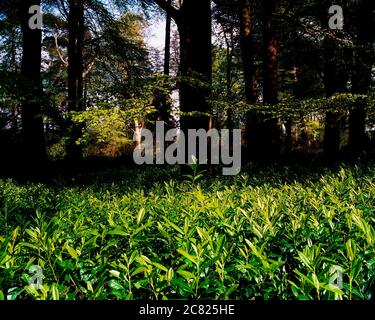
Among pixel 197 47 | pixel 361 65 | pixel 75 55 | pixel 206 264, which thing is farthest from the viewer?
pixel 75 55

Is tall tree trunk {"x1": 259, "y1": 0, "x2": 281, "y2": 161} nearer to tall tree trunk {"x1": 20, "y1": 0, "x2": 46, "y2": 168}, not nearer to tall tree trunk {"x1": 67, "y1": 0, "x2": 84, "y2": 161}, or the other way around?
tall tree trunk {"x1": 20, "y1": 0, "x2": 46, "y2": 168}

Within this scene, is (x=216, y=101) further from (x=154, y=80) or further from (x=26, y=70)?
(x=26, y=70)

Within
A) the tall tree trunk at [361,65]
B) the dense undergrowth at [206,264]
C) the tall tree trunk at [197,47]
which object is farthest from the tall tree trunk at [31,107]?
the tall tree trunk at [361,65]

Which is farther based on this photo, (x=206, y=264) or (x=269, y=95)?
(x=269, y=95)

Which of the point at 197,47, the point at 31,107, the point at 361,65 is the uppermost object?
the point at 361,65

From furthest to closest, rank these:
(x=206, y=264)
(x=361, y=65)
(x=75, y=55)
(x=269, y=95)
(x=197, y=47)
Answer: (x=75, y=55), (x=269, y=95), (x=361, y=65), (x=197, y=47), (x=206, y=264)

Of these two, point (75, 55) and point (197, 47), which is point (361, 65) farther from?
point (75, 55)

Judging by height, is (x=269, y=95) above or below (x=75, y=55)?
below

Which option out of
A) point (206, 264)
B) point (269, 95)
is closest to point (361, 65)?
point (269, 95)

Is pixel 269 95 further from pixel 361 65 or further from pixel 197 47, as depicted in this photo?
pixel 197 47

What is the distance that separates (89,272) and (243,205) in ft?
5.51

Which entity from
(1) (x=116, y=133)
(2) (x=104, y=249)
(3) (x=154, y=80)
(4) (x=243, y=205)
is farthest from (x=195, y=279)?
(3) (x=154, y=80)

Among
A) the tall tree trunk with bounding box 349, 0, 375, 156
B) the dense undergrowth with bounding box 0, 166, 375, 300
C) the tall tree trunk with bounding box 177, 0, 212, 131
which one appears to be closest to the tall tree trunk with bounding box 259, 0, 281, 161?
the tall tree trunk with bounding box 349, 0, 375, 156

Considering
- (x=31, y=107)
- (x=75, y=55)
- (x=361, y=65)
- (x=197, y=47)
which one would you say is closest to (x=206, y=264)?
(x=197, y=47)
